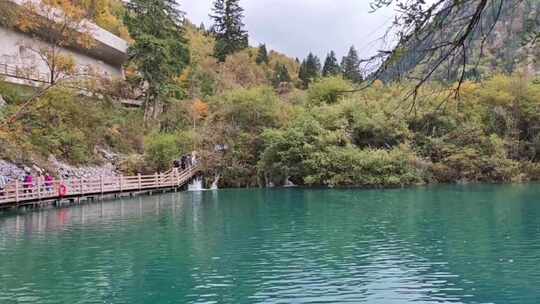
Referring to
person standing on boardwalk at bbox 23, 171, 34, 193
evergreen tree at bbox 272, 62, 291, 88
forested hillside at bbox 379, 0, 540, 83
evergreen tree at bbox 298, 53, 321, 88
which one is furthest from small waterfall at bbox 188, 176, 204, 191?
forested hillside at bbox 379, 0, 540, 83

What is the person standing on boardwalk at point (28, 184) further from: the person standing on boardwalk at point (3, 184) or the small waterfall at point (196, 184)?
the small waterfall at point (196, 184)

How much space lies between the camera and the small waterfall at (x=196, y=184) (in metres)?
39.2

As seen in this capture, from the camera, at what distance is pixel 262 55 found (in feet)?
237

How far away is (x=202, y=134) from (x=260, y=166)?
5.56m

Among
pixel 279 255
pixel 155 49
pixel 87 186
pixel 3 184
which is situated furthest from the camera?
pixel 155 49

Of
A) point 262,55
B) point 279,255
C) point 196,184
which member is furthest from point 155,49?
point 279,255

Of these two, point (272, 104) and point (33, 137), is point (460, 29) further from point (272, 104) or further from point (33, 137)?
point (272, 104)

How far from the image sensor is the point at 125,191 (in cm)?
3177

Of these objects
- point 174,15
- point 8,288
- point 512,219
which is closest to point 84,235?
point 8,288

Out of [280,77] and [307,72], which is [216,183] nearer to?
[280,77]

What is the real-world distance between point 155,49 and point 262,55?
3157 cm

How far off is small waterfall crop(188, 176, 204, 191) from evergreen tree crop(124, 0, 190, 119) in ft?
26.5

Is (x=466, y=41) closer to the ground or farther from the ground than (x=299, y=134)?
closer to the ground

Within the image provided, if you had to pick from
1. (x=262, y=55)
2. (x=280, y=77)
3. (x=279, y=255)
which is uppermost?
(x=262, y=55)
